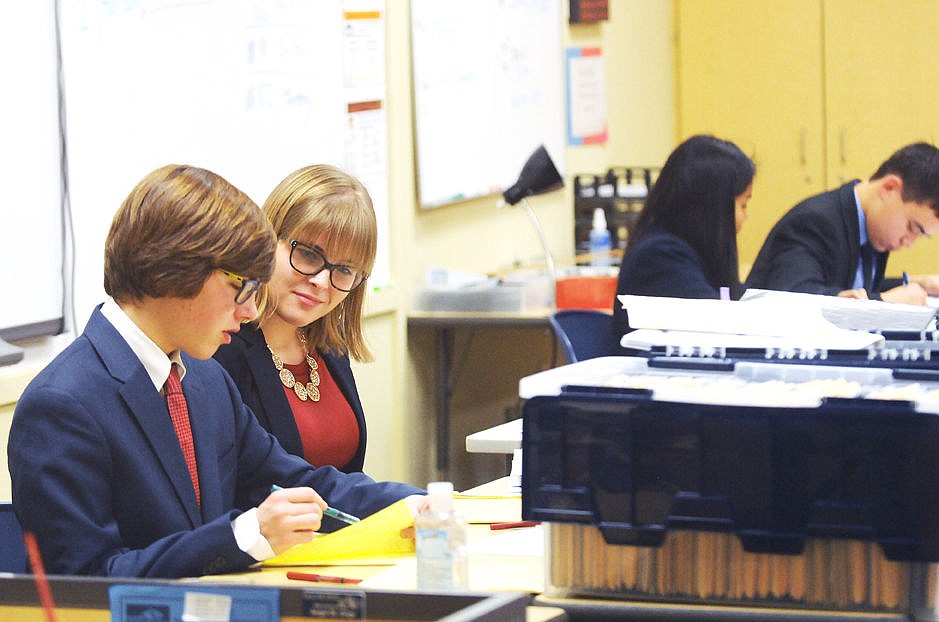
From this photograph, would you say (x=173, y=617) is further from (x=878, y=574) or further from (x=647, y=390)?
(x=878, y=574)

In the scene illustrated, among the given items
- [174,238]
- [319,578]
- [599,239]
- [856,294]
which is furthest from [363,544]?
[599,239]

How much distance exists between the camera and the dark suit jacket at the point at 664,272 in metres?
3.49

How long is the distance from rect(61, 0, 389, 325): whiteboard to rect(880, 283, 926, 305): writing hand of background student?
1577mm

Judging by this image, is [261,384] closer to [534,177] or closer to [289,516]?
[289,516]

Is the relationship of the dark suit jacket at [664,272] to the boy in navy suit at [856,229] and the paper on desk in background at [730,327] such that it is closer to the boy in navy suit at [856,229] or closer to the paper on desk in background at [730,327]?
the boy in navy suit at [856,229]

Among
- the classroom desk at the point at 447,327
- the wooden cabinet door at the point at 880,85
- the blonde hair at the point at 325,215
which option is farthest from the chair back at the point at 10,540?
the wooden cabinet door at the point at 880,85

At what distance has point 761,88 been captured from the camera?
662 centimetres

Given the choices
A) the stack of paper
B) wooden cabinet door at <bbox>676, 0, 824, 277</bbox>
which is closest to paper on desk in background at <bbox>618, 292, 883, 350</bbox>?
the stack of paper

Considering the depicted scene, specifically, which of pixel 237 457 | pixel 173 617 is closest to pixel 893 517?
pixel 173 617

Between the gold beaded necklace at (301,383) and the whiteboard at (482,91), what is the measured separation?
200 centimetres

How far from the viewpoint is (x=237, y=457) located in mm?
2094

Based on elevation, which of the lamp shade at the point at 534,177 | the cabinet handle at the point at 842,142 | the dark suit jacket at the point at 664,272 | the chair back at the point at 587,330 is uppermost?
the cabinet handle at the point at 842,142

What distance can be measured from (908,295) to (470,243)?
1750 mm

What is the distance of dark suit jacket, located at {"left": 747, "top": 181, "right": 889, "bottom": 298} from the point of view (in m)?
3.89
